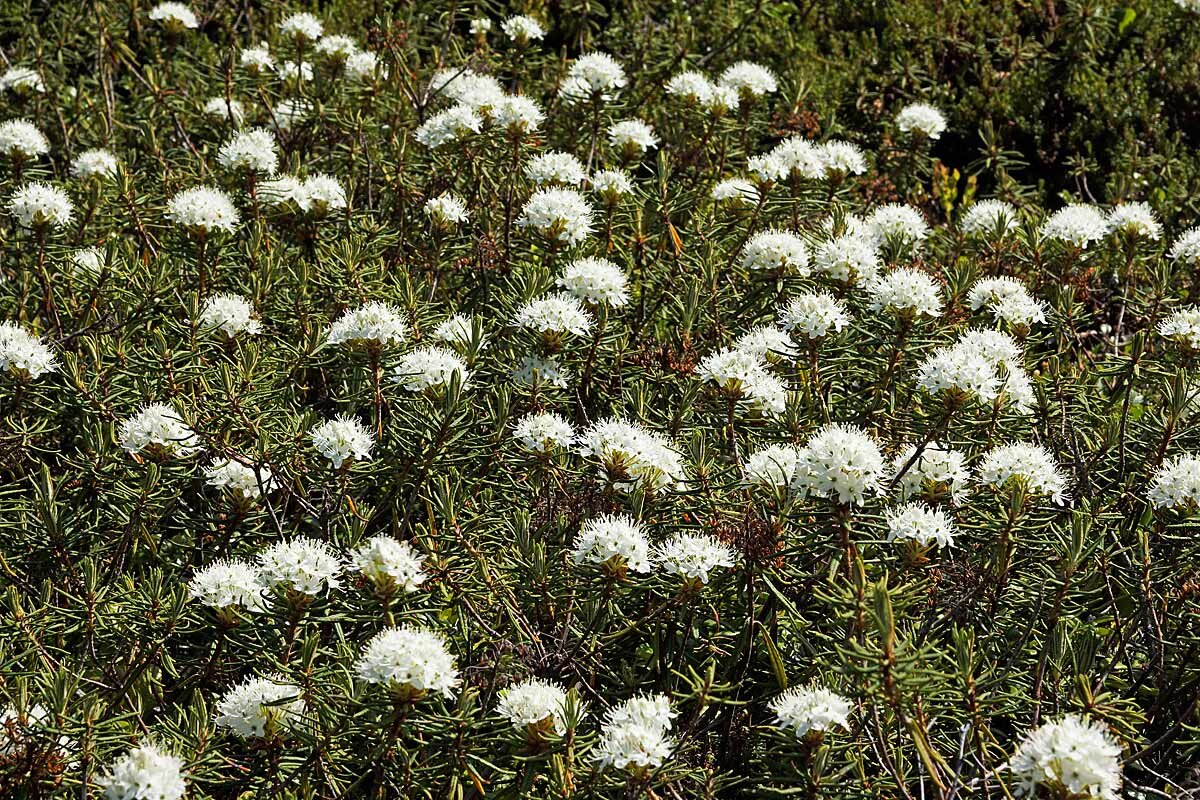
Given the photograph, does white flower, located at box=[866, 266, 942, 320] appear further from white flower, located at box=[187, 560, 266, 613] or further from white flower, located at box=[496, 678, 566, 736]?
white flower, located at box=[187, 560, 266, 613]

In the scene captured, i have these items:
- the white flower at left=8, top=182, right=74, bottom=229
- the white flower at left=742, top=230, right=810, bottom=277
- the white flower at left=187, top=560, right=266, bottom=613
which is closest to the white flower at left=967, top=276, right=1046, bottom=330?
the white flower at left=742, top=230, right=810, bottom=277

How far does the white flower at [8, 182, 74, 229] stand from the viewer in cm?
427

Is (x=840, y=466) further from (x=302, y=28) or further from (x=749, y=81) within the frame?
(x=302, y=28)

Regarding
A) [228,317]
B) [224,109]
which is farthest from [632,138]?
[224,109]

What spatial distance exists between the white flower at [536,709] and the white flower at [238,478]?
3.52 feet

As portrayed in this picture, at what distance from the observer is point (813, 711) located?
8.71ft

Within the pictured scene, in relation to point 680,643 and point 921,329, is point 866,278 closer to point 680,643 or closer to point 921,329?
point 921,329

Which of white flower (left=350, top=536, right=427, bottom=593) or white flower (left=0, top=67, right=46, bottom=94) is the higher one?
white flower (left=0, top=67, right=46, bottom=94)

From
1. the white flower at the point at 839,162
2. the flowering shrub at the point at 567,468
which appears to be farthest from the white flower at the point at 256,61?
the white flower at the point at 839,162

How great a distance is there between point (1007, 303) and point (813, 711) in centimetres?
175

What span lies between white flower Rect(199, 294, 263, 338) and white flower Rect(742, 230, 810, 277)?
163 centimetres

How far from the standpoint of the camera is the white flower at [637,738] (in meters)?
2.54

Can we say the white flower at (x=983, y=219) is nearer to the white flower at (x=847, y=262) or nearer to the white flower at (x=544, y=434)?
the white flower at (x=847, y=262)

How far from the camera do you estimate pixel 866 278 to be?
3916mm
